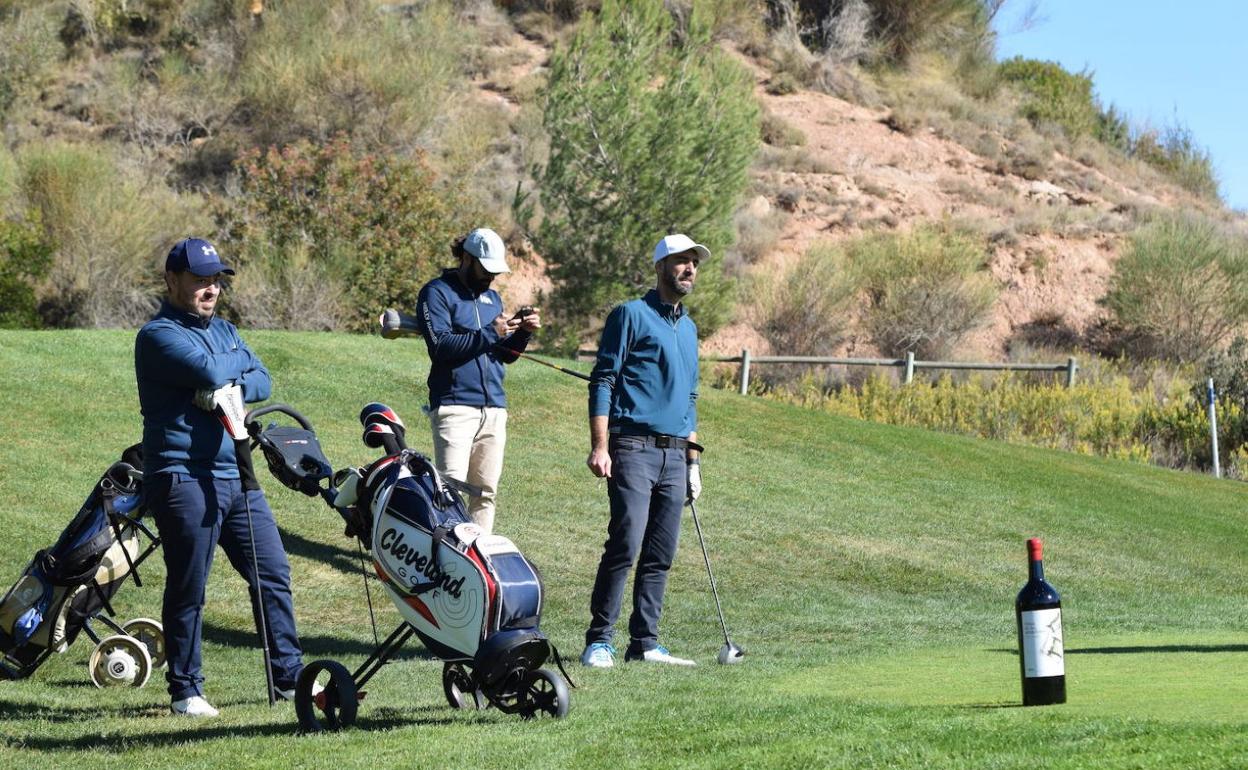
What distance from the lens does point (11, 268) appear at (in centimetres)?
2923

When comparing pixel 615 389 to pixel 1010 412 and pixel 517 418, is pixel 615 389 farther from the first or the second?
pixel 1010 412

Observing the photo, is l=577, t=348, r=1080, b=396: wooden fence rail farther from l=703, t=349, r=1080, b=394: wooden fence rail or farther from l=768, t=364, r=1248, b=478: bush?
l=768, t=364, r=1248, b=478: bush

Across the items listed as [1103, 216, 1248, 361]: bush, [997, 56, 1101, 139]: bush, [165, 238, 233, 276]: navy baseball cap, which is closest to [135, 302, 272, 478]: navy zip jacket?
[165, 238, 233, 276]: navy baseball cap

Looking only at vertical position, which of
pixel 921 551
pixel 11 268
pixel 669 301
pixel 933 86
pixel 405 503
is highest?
pixel 933 86

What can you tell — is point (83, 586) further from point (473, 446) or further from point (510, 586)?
point (510, 586)

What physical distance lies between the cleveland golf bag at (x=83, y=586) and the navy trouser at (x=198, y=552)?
24.4 inches

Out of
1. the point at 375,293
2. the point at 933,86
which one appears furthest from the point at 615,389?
the point at 933,86

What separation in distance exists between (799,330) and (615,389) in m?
28.7

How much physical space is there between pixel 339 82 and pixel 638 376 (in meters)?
33.9

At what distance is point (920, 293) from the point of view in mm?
36938

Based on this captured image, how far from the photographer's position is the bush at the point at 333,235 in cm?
2873

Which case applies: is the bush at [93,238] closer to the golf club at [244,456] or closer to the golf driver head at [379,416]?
the golf club at [244,456]

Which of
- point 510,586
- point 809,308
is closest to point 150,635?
point 510,586

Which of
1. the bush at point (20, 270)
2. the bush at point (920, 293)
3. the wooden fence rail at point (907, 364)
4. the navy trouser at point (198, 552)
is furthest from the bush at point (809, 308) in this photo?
the navy trouser at point (198, 552)
